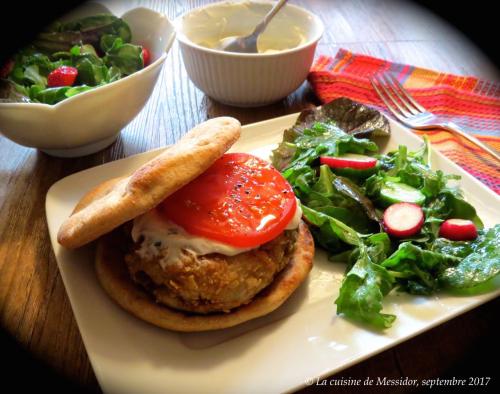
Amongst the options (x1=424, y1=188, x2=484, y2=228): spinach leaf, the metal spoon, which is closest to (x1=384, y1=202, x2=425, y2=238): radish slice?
(x1=424, y1=188, x2=484, y2=228): spinach leaf

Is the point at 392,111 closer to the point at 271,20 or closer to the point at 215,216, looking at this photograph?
the point at 271,20

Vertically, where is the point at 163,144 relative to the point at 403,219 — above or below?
below

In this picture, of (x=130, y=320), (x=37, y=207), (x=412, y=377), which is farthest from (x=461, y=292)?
(x=37, y=207)

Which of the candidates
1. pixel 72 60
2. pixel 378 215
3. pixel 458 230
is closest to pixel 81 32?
pixel 72 60

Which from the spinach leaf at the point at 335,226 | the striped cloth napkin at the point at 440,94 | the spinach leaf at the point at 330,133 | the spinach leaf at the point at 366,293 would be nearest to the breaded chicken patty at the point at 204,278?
the spinach leaf at the point at 366,293

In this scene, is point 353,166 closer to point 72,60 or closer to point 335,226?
point 335,226

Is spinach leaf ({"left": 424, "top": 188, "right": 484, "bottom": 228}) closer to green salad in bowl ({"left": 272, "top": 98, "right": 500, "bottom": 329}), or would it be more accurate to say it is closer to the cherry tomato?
green salad in bowl ({"left": 272, "top": 98, "right": 500, "bottom": 329})
